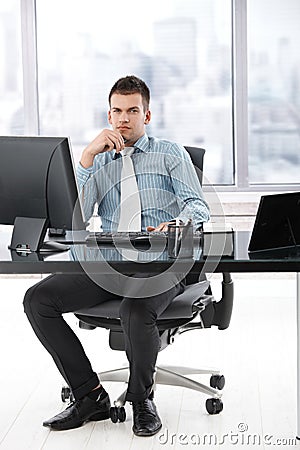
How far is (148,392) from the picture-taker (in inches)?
111

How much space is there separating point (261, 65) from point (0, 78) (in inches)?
65.1

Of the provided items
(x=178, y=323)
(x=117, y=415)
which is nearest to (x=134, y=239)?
(x=178, y=323)

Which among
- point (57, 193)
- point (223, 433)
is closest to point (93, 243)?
point (57, 193)

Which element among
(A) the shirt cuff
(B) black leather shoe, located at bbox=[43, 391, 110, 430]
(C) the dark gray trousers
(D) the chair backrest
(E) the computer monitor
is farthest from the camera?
(D) the chair backrest

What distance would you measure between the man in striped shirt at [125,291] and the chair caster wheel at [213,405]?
0.69ft

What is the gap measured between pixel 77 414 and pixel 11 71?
9.91ft

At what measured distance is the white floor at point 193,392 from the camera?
2807mm

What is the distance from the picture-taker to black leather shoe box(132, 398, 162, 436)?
9.31 feet

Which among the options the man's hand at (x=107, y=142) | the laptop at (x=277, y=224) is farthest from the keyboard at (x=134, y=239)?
the man's hand at (x=107, y=142)

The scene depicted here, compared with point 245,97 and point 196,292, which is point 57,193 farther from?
point 245,97

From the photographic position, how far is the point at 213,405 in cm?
301

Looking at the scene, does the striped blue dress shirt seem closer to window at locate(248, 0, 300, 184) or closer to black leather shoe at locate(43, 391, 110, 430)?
black leather shoe at locate(43, 391, 110, 430)

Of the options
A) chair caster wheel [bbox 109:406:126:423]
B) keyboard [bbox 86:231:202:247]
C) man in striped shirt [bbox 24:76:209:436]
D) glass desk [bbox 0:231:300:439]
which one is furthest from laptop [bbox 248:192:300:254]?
chair caster wheel [bbox 109:406:126:423]

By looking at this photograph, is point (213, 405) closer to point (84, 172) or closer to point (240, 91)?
point (84, 172)
